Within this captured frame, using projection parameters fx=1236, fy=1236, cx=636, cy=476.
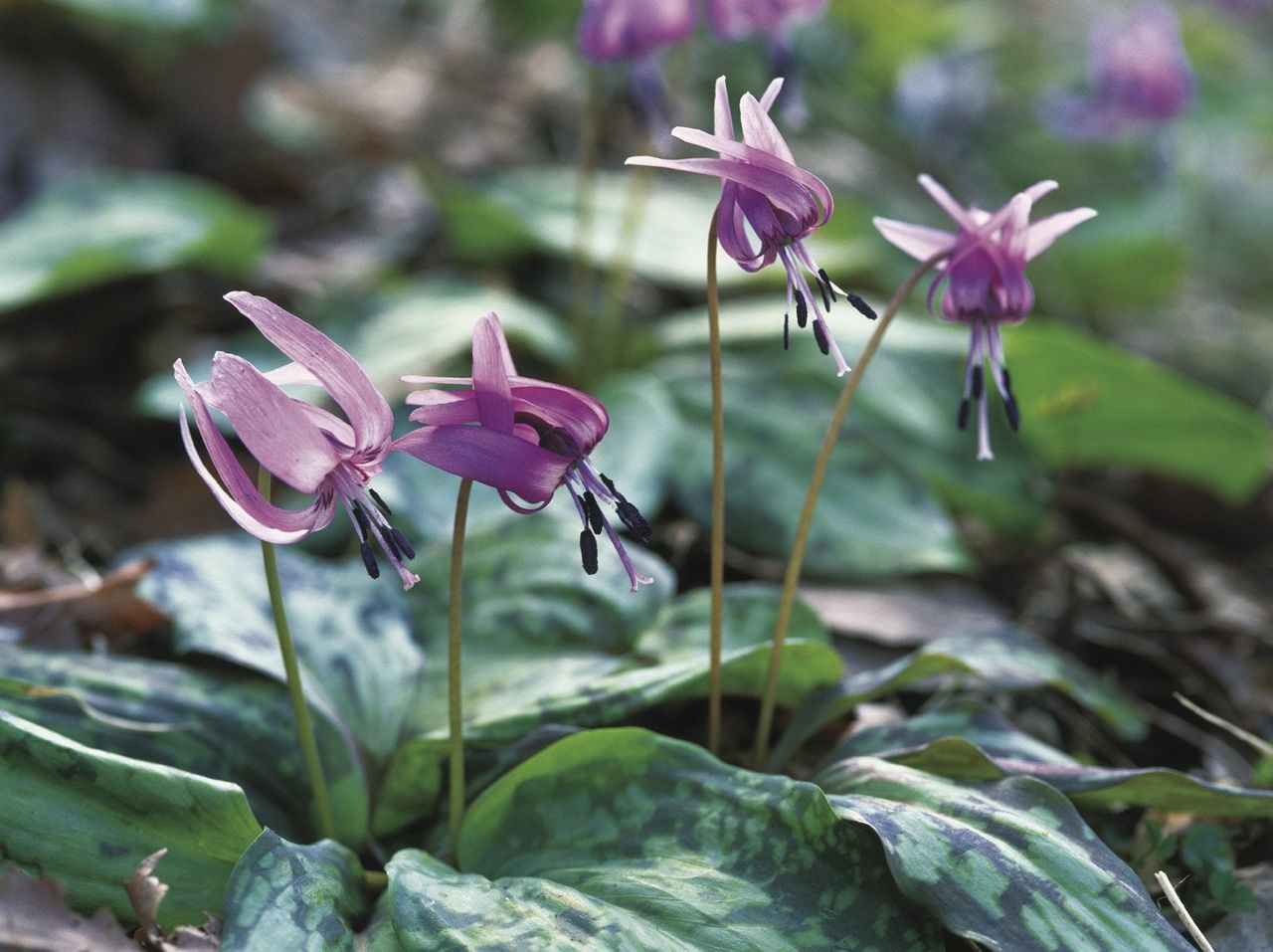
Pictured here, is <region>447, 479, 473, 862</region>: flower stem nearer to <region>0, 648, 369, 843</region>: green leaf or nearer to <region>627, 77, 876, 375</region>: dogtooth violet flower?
<region>0, 648, 369, 843</region>: green leaf

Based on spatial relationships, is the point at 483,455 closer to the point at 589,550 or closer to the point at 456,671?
the point at 589,550

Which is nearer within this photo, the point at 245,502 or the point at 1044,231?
the point at 245,502

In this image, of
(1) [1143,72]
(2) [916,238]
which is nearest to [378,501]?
(2) [916,238]

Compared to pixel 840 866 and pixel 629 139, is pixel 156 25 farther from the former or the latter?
pixel 840 866

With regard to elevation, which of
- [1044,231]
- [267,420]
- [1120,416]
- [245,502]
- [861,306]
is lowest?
[1120,416]

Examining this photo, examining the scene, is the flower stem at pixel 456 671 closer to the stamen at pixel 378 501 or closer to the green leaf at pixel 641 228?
the stamen at pixel 378 501

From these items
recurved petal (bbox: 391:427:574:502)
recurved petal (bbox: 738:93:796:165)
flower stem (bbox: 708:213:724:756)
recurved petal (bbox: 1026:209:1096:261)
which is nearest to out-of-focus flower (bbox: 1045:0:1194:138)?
recurved petal (bbox: 1026:209:1096:261)
